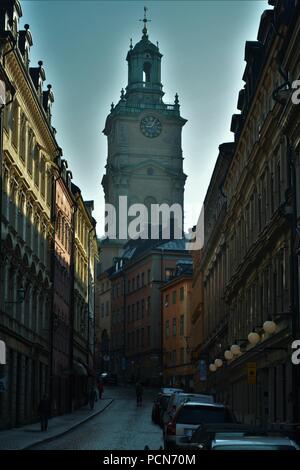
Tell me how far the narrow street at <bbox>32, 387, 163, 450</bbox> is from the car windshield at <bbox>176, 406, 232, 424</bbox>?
17.4 feet

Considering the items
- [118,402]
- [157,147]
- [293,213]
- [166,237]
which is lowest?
[118,402]

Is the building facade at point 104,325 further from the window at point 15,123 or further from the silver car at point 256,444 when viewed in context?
the silver car at point 256,444

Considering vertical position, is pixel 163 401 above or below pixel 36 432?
above

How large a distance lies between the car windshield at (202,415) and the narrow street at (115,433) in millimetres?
5296

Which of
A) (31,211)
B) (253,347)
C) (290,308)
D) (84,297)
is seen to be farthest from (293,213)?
(84,297)

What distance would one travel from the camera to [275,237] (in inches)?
1449

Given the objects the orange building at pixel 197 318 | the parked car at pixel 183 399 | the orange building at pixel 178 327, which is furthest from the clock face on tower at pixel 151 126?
the parked car at pixel 183 399

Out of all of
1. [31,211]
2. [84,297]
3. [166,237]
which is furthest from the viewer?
[166,237]

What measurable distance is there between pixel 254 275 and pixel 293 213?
1231cm

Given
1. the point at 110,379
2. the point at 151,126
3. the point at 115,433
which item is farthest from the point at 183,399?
the point at 151,126

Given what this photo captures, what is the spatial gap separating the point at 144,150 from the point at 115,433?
337 ft

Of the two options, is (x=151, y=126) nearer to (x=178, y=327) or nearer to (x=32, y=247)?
(x=178, y=327)

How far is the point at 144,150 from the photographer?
14338 cm

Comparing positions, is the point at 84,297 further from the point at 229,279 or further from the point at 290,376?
the point at 290,376
